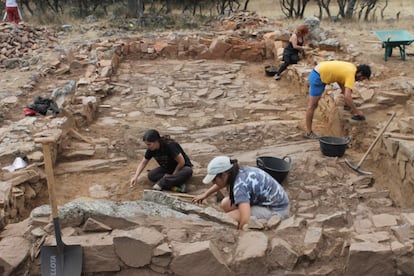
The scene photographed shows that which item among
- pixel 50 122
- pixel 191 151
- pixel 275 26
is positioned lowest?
pixel 191 151

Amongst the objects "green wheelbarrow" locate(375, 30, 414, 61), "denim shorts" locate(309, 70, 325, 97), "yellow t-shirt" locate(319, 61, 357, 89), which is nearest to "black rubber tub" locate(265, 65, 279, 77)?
"green wheelbarrow" locate(375, 30, 414, 61)

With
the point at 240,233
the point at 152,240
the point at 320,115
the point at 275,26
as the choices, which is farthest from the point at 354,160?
the point at 275,26

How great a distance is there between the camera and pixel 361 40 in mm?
11461

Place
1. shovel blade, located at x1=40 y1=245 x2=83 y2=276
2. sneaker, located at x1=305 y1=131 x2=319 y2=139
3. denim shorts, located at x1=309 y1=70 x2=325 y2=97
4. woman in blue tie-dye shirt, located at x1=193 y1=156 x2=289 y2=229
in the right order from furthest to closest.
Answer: sneaker, located at x1=305 y1=131 x2=319 y2=139
denim shorts, located at x1=309 y1=70 x2=325 y2=97
woman in blue tie-dye shirt, located at x1=193 y1=156 x2=289 y2=229
shovel blade, located at x1=40 y1=245 x2=83 y2=276

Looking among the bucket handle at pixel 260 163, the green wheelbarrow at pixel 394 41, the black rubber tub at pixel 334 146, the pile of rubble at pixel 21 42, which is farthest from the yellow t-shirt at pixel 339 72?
the pile of rubble at pixel 21 42

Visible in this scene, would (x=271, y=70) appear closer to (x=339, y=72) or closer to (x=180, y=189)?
(x=339, y=72)

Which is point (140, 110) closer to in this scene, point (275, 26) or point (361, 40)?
point (361, 40)

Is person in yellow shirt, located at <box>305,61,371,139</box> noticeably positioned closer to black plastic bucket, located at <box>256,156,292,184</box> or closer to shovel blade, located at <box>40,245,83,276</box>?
black plastic bucket, located at <box>256,156,292,184</box>

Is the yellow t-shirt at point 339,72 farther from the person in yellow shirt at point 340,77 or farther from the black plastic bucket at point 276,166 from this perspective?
the black plastic bucket at point 276,166

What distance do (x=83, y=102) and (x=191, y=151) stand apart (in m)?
2.46

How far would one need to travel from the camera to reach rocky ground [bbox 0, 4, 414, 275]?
3.69m

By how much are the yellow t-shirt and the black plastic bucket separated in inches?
58.6

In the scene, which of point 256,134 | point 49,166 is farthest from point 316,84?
point 49,166

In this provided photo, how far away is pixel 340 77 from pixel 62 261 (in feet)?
15.0
